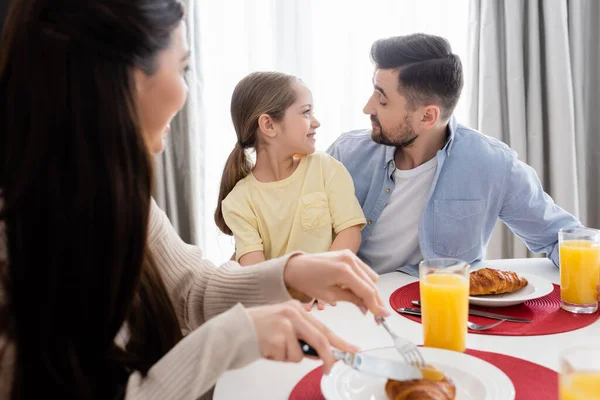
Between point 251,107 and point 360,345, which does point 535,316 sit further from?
point 251,107

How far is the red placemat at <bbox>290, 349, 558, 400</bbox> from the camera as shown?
0.87 metres

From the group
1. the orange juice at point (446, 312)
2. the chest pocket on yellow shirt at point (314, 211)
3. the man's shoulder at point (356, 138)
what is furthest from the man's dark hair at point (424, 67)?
the orange juice at point (446, 312)

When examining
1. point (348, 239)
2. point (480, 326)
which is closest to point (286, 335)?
point (480, 326)

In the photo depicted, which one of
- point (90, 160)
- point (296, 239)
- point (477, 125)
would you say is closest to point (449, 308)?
point (90, 160)

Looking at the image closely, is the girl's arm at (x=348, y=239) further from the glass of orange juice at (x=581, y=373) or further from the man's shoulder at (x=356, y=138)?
the glass of orange juice at (x=581, y=373)

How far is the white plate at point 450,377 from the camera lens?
853mm

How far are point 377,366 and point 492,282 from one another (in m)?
0.49

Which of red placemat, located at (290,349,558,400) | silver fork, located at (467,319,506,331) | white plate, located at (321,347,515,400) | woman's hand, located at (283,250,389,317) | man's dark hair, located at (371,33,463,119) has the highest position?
man's dark hair, located at (371,33,463,119)

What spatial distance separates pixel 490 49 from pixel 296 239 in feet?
5.70

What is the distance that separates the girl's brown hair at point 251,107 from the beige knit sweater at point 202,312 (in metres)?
0.69

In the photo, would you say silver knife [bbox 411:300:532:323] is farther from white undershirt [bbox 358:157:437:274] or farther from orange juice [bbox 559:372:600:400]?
white undershirt [bbox 358:157:437:274]

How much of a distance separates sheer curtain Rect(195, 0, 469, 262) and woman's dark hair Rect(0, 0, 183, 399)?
2.33 m

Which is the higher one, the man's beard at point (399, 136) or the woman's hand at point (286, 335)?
the man's beard at point (399, 136)

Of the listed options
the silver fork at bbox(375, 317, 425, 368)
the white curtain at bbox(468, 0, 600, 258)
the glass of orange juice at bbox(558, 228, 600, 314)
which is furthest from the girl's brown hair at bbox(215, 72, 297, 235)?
the white curtain at bbox(468, 0, 600, 258)
